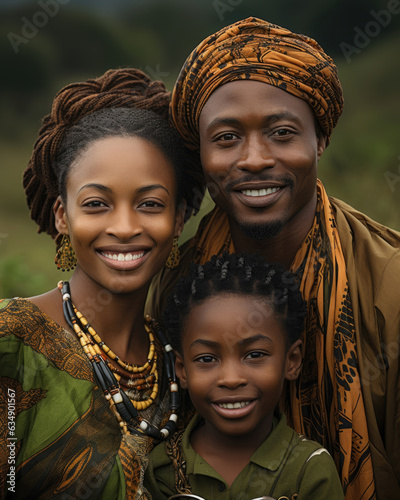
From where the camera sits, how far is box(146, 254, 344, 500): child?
2488mm

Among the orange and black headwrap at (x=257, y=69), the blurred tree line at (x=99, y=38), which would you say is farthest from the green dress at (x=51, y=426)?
the blurred tree line at (x=99, y=38)

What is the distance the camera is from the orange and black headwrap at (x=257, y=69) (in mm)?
2805

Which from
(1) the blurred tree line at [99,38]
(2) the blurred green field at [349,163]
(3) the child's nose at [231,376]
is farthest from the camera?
(1) the blurred tree line at [99,38]

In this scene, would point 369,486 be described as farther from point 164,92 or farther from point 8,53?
point 8,53

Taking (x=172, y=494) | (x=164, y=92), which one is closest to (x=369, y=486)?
(x=172, y=494)

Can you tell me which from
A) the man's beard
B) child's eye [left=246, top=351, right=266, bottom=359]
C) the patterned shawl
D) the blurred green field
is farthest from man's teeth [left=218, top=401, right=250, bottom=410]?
the blurred green field

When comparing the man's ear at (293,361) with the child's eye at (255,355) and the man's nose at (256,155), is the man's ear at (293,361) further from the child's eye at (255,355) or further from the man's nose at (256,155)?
the man's nose at (256,155)

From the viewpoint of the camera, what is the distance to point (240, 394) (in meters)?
2.50

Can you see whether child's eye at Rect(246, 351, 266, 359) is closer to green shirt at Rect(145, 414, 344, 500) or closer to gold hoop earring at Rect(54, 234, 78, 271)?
green shirt at Rect(145, 414, 344, 500)

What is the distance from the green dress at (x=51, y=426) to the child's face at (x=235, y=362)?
31 cm

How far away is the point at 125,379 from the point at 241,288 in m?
0.55

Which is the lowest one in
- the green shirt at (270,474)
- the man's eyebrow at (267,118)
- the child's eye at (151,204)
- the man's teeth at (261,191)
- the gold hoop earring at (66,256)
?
the green shirt at (270,474)

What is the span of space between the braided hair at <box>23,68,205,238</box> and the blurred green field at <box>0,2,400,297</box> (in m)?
3.11

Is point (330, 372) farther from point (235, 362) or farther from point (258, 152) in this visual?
point (258, 152)
